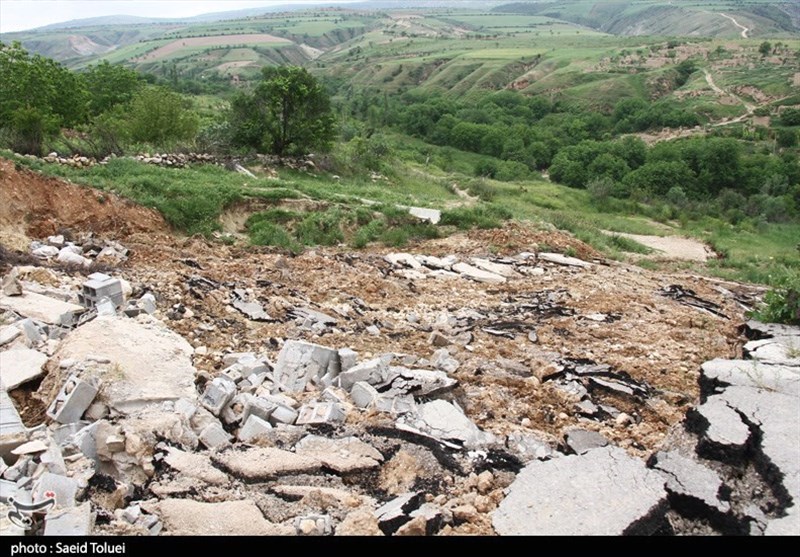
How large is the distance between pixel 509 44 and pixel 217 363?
121m

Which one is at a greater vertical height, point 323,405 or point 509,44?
point 509,44

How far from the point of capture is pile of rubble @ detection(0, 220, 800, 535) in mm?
2979

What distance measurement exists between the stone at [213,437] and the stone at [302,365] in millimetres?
898

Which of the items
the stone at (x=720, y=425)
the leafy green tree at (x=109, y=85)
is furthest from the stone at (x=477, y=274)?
the leafy green tree at (x=109, y=85)

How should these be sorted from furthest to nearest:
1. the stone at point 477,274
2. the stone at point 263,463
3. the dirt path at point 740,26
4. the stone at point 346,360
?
the dirt path at point 740,26
the stone at point 477,274
the stone at point 346,360
the stone at point 263,463

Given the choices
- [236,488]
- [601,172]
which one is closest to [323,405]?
[236,488]

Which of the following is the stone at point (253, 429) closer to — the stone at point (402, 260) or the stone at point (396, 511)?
the stone at point (396, 511)

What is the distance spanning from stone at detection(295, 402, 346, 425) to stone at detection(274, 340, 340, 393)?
56cm

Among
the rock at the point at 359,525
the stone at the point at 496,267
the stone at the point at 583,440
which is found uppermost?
the rock at the point at 359,525

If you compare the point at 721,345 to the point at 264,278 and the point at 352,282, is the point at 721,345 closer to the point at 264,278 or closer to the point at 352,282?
the point at 352,282

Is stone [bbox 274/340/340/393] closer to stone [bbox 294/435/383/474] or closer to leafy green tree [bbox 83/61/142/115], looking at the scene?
stone [bbox 294/435/383/474]

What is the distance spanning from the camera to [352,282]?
8281 millimetres

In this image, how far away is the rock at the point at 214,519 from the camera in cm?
287

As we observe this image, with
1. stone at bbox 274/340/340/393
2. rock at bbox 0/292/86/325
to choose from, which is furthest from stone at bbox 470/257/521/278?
rock at bbox 0/292/86/325
